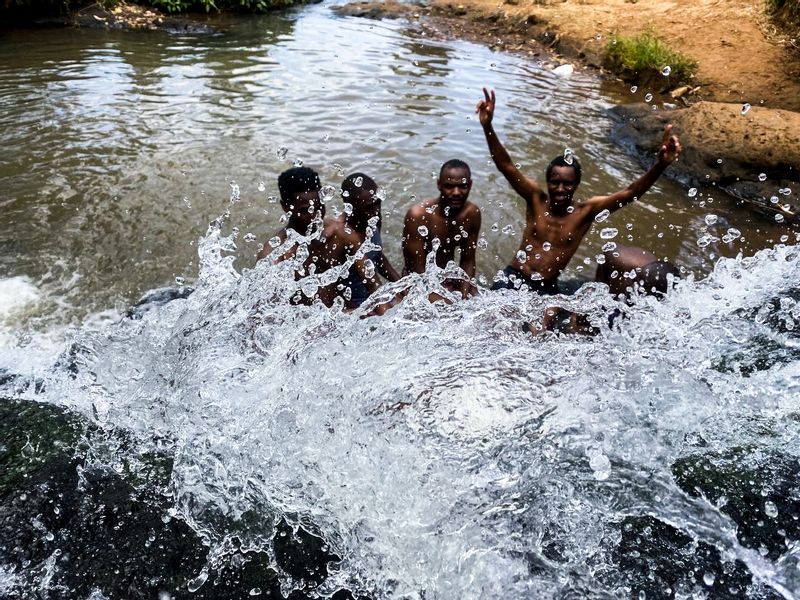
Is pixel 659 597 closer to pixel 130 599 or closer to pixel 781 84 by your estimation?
pixel 130 599

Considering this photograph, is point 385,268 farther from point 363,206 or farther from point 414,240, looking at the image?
point 363,206

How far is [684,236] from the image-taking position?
5.84 metres

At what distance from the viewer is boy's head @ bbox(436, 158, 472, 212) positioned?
161 inches

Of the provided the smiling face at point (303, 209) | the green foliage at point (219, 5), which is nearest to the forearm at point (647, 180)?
the smiling face at point (303, 209)

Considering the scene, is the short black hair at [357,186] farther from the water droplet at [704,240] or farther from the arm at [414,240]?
the water droplet at [704,240]

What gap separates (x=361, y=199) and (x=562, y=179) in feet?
4.64

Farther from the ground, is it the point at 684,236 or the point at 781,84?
the point at 781,84

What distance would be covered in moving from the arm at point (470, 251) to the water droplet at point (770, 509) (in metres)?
2.45

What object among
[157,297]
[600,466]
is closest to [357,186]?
[157,297]

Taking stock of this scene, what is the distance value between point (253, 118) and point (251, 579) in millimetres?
7341

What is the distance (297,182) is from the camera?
3.73 meters

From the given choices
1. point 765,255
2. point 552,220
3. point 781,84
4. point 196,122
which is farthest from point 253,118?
point 781,84

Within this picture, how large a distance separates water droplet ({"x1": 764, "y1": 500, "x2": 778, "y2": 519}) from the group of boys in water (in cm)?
186

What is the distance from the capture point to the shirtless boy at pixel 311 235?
3758mm
